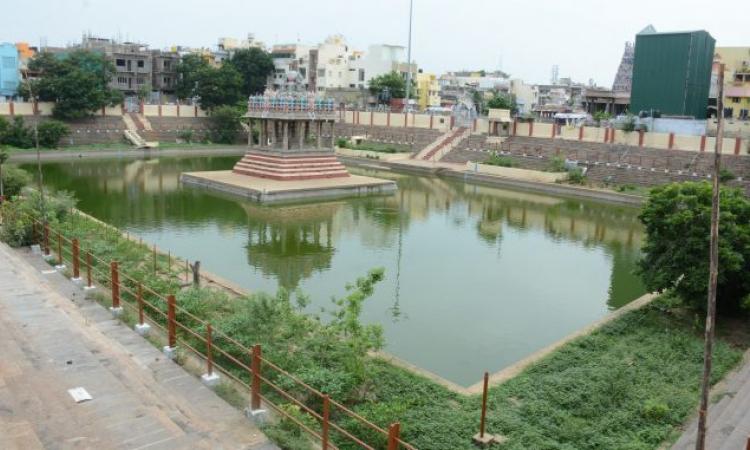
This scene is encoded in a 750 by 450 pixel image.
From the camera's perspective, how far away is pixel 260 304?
9.20 meters

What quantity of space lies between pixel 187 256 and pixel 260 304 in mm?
9215

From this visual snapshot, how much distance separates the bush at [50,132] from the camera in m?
42.1

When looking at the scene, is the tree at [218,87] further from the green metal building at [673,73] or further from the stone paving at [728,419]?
the stone paving at [728,419]

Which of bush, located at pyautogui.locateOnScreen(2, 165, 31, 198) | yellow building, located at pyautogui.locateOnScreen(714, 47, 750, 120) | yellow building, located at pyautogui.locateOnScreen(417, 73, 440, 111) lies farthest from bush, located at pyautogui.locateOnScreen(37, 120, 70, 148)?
yellow building, located at pyautogui.locateOnScreen(417, 73, 440, 111)

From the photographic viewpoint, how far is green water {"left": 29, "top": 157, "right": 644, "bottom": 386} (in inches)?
512

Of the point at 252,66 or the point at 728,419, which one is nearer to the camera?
the point at 728,419

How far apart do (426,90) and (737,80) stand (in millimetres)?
37910

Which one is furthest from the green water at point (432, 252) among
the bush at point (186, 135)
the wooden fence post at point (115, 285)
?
the bush at point (186, 135)

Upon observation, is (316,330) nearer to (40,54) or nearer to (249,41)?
(40,54)

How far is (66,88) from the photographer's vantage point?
45031 mm

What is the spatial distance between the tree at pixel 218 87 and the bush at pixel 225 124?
53.3 inches

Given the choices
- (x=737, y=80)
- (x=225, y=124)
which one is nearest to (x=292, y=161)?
(x=225, y=124)

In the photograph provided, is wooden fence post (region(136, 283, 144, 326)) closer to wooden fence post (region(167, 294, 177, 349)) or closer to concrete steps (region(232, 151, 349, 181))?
wooden fence post (region(167, 294, 177, 349))

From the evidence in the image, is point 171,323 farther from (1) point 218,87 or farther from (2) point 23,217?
(1) point 218,87
